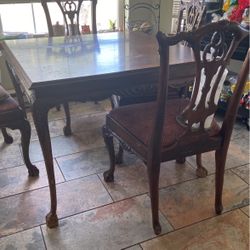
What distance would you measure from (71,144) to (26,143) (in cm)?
49

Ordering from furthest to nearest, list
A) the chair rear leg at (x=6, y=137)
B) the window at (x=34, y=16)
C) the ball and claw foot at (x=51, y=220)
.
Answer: the window at (x=34, y=16), the chair rear leg at (x=6, y=137), the ball and claw foot at (x=51, y=220)

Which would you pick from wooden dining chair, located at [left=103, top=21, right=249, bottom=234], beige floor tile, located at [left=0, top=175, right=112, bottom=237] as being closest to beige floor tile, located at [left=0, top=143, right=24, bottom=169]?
beige floor tile, located at [left=0, top=175, right=112, bottom=237]

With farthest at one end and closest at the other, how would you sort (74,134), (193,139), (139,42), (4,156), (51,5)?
(51,5), (74,134), (4,156), (139,42), (193,139)

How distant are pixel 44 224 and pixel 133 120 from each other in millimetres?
704

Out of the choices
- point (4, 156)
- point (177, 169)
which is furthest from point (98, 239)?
point (4, 156)

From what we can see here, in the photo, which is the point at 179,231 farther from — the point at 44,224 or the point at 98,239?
the point at 44,224

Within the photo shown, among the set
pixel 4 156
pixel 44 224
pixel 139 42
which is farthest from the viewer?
pixel 4 156

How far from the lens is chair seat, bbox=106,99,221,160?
1348mm

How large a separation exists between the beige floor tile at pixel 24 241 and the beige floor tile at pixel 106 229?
3 cm

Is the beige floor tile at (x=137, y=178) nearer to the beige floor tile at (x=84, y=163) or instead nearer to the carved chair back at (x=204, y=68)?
the beige floor tile at (x=84, y=163)

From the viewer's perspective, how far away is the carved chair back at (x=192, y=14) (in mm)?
1814

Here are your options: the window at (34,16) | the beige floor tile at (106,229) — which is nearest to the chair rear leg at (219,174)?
the beige floor tile at (106,229)

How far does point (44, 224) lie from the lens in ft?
4.88

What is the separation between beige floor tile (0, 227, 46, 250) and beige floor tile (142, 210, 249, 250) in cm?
50
